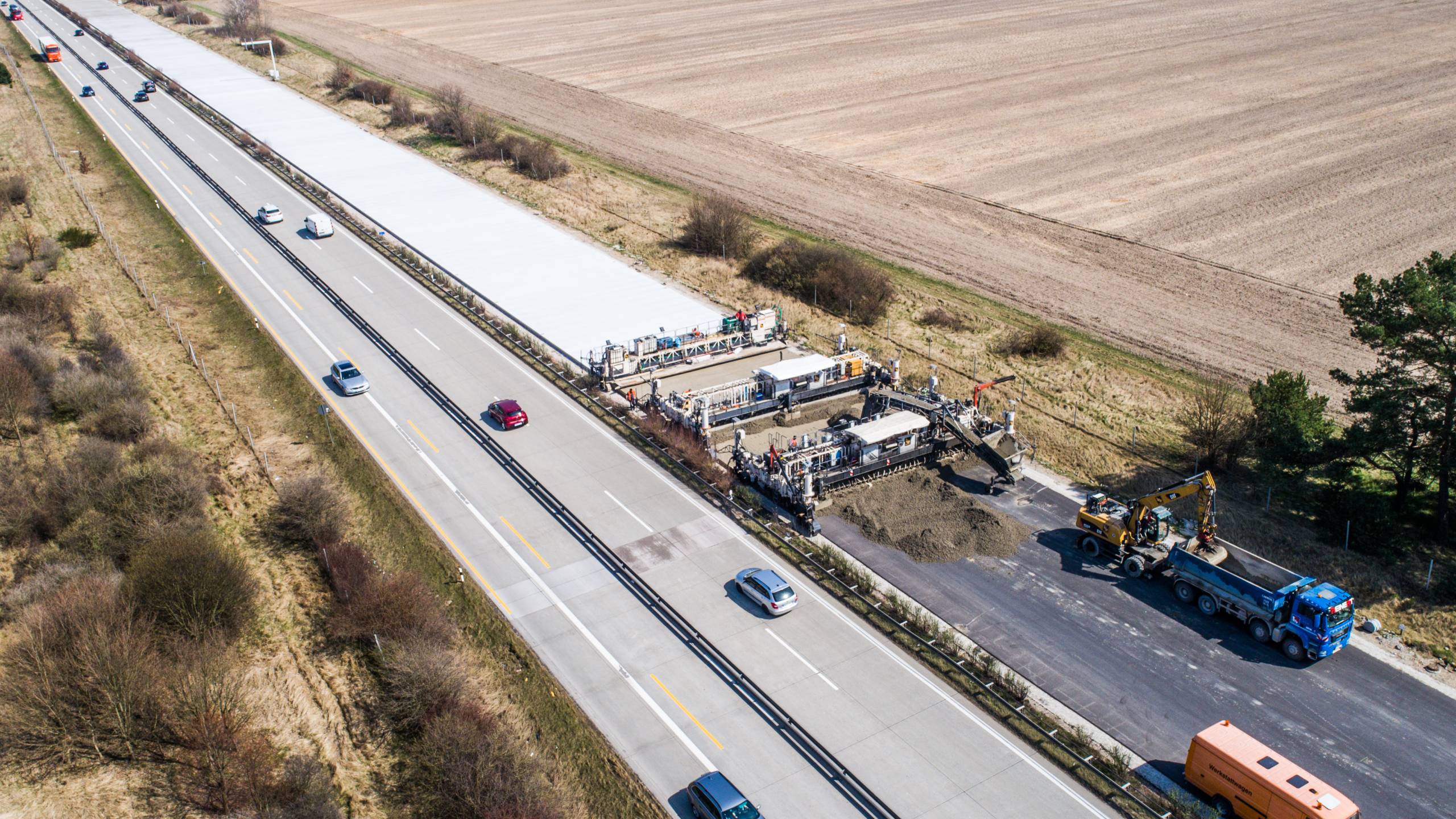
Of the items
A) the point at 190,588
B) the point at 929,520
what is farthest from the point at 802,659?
the point at 190,588

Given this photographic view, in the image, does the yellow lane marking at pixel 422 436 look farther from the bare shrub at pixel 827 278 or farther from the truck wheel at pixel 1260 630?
the truck wheel at pixel 1260 630

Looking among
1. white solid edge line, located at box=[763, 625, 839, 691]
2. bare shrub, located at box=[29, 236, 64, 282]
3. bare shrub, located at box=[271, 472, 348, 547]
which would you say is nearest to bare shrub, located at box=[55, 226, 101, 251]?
bare shrub, located at box=[29, 236, 64, 282]

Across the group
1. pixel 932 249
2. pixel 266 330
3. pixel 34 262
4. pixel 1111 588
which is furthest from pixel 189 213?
pixel 1111 588

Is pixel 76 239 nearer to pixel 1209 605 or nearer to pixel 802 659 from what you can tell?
pixel 802 659

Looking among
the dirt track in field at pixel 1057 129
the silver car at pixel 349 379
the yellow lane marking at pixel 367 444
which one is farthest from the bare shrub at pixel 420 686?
the dirt track in field at pixel 1057 129

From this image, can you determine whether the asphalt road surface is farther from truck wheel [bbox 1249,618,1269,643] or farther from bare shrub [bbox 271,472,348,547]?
bare shrub [bbox 271,472,348,547]

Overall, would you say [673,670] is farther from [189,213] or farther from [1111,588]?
[189,213]
